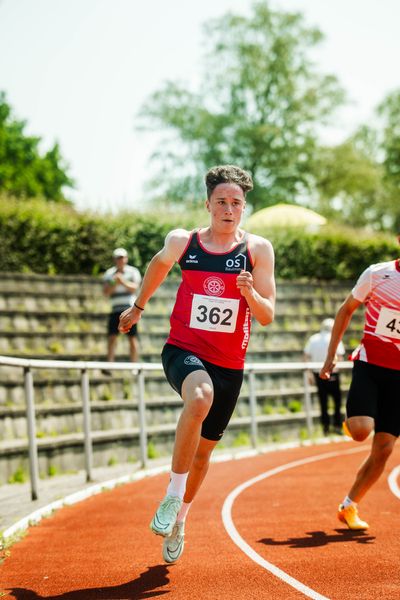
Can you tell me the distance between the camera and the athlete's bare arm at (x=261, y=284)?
21.3 feet

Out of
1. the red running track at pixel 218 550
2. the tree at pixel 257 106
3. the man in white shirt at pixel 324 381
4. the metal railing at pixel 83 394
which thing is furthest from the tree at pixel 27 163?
the red running track at pixel 218 550

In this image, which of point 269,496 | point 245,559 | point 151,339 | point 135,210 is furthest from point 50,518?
point 135,210

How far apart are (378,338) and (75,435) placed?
7016 millimetres

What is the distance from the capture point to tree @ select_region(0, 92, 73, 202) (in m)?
64.6

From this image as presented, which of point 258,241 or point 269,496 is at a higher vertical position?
point 258,241

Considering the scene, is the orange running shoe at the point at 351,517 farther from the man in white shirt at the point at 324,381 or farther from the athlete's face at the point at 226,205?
the man in white shirt at the point at 324,381

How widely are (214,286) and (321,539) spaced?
7.95ft

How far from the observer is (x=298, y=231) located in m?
27.0

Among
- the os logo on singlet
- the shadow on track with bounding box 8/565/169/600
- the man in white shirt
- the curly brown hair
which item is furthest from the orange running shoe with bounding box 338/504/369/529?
the man in white shirt

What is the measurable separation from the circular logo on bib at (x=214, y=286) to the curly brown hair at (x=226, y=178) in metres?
0.62

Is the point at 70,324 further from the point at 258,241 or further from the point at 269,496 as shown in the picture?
the point at 258,241

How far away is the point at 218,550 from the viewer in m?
7.36

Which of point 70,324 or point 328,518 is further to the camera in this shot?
point 70,324

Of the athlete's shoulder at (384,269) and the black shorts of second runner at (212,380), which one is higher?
the athlete's shoulder at (384,269)
